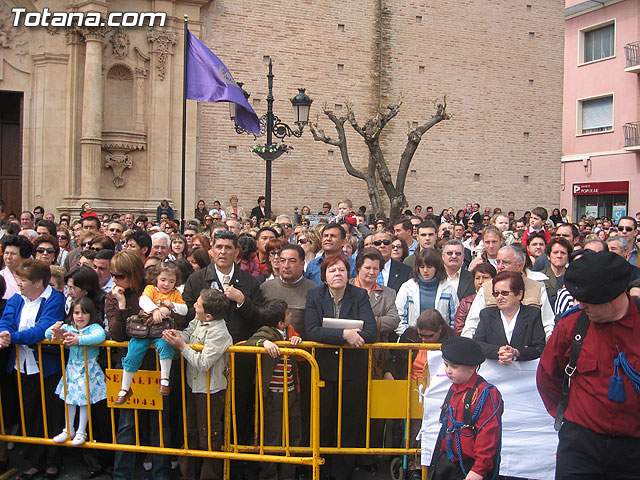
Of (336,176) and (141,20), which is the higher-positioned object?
(141,20)

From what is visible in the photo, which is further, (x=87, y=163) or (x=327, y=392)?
(x=87, y=163)

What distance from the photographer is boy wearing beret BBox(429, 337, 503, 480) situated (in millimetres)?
3848

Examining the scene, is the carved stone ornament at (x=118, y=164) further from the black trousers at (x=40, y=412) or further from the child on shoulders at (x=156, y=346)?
the child on shoulders at (x=156, y=346)

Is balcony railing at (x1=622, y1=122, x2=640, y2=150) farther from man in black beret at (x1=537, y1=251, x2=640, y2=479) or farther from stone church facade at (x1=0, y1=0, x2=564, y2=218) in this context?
man in black beret at (x1=537, y1=251, x2=640, y2=479)

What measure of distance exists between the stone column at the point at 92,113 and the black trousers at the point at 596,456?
16.2m

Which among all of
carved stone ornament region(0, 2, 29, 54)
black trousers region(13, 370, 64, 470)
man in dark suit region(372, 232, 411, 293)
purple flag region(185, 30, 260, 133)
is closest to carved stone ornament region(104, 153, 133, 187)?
carved stone ornament region(0, 2, 29, 54)

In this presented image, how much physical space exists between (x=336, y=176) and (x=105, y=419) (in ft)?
57.1

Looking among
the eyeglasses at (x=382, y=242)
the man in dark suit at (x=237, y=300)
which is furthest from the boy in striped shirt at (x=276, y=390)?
the eyeglasses at (x=382, y=242)

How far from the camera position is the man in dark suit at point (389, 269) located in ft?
23.5

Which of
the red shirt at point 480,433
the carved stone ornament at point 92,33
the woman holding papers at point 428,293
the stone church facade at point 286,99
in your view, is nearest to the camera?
the red shirt at point 480,433

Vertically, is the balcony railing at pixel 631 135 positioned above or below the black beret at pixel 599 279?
above

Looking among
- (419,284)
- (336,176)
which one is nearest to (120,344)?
(419,284)

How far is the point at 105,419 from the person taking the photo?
17.8 feet

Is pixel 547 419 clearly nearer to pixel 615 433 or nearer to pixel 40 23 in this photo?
→ pixel 615 433
